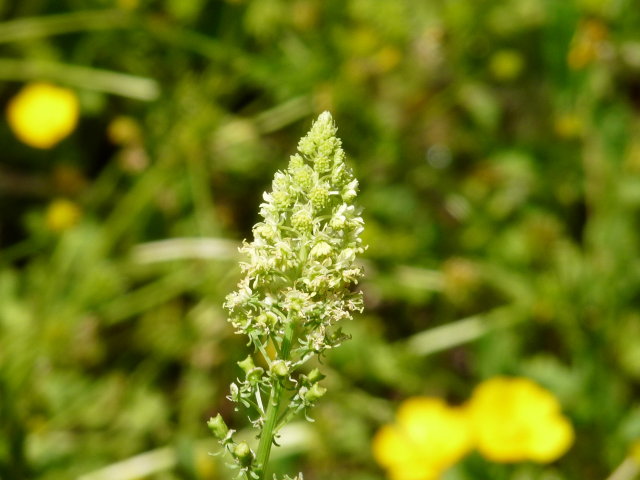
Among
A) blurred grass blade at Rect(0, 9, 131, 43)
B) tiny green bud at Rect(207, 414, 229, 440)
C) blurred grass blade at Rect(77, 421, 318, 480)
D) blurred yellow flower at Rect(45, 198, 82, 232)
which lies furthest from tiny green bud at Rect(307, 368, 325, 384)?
blurred grass blade at Rect(0, 9, 131, 43)

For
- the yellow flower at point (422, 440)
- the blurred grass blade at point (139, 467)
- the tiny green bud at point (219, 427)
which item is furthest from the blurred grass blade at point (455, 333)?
the tiny green bud at point (219, 427)

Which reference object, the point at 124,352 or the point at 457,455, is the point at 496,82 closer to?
the point at 457,455

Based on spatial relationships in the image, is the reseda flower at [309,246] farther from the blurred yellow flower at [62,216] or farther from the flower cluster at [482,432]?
the blurred yellow flower at [62,216]

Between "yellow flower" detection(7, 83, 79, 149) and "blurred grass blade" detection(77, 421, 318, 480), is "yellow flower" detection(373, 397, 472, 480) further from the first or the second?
"yellow flower" detection(7, 83, 79, 149)

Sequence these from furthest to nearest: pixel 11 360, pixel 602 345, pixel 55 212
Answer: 1. pixel 55 212
2. pixel 602 345
3. pixel 11 360

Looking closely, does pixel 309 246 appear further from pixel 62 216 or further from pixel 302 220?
pixel 62 216

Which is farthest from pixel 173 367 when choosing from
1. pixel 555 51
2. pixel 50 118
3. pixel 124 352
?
pixel 555 51
